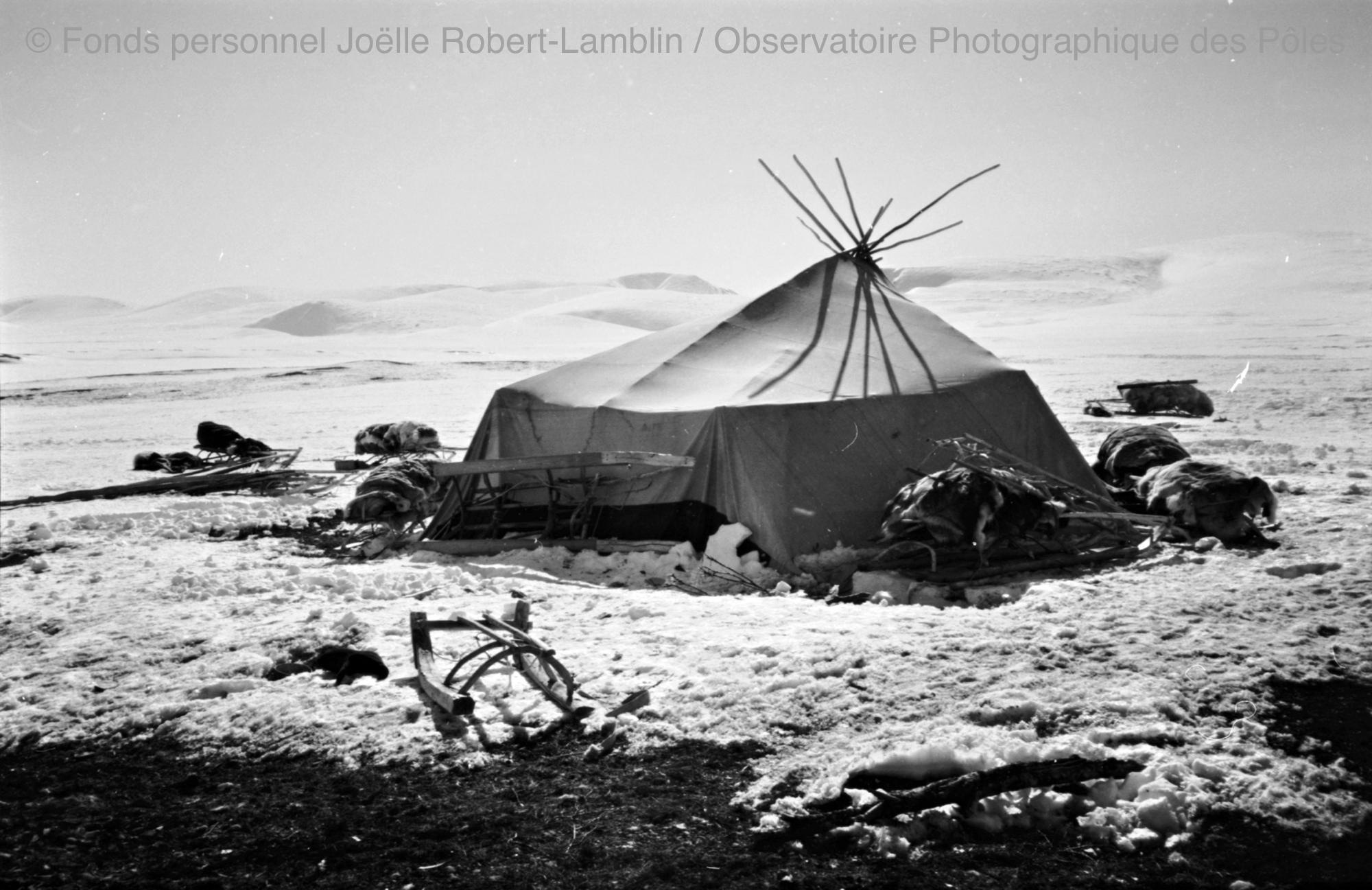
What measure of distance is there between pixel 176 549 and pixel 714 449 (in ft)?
13.2

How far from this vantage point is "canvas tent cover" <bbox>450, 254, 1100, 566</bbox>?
7352mm

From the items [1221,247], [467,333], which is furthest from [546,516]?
[1221,247]

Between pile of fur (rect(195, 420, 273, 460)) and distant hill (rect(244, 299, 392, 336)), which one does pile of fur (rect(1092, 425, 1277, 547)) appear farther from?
distant hill (rect(244, 299, 392, 336))

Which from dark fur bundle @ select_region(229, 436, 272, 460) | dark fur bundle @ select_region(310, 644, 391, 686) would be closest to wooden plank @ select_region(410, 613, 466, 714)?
dark fur bundle @ select_region(310, 644, 391, 686)

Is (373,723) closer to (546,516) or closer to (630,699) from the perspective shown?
(630,699)

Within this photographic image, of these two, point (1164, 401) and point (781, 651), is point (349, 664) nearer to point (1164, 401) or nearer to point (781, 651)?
point (781, 651)

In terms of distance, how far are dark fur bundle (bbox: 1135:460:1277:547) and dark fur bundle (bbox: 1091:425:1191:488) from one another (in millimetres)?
1302

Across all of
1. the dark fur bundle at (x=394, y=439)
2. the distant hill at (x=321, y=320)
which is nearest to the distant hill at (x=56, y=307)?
the distant hill at (x=321, y=320)

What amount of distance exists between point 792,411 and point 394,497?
331 centimetres

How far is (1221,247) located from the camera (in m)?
79.0

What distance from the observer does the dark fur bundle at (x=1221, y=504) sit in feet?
23.1

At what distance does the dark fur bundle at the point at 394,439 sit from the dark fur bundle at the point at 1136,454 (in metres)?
7.77

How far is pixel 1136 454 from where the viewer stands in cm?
910

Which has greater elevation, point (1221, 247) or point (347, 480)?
point (1221, 247)
